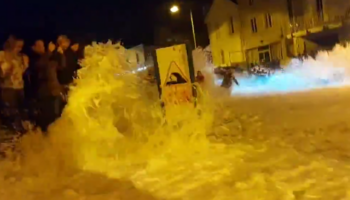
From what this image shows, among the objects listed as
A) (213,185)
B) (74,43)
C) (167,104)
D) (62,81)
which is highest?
(74,43)

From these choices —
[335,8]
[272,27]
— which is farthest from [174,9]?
[335,8]

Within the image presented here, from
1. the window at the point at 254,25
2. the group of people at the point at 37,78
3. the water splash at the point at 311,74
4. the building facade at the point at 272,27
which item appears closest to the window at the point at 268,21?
the building facade at the point at 272,27

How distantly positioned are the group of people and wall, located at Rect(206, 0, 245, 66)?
385 inches

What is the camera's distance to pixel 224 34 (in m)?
16.8

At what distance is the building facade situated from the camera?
1467 centimetres

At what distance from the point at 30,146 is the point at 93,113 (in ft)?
2.85

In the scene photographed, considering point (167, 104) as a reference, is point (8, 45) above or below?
above

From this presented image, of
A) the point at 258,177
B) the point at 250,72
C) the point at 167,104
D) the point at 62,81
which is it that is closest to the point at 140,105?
the point at 167,104

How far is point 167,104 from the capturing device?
233 inches

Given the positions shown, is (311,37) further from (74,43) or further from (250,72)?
(74,43)

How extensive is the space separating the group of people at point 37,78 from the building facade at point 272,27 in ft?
32.6

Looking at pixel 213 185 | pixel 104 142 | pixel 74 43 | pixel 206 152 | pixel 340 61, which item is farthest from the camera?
pixel 340 61

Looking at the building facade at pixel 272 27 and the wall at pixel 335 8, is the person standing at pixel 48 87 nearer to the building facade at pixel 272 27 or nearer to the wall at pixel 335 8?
the building facade at pixel 272 27

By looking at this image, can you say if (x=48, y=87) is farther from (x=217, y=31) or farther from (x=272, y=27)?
(x=217, y=31)
